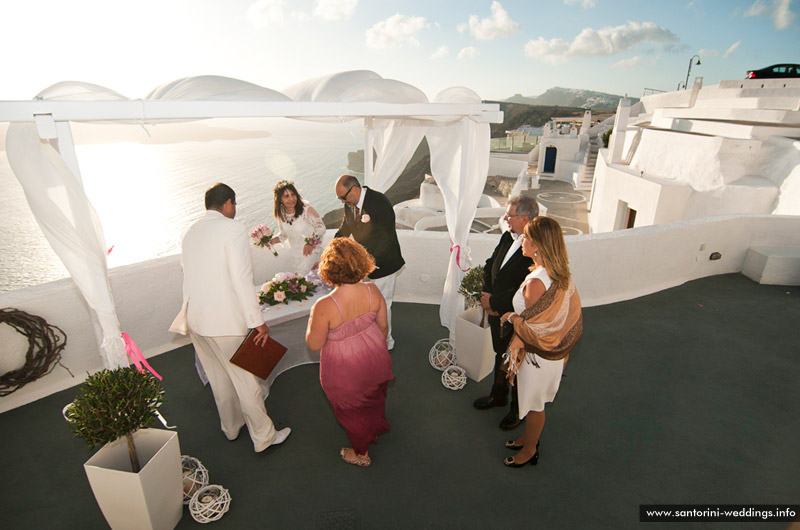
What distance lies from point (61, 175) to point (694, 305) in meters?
7.30

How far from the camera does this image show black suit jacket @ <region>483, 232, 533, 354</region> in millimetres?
3299

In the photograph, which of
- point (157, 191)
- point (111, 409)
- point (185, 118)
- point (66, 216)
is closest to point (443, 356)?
point (111, 409)

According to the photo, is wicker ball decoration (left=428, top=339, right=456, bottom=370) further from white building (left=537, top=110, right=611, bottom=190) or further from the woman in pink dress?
white building (left=537, top=110, right=611, bottom=190)

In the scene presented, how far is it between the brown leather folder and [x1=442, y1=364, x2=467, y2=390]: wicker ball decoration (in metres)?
1.74

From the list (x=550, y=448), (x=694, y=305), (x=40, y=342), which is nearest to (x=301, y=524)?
(x=550, y=448)

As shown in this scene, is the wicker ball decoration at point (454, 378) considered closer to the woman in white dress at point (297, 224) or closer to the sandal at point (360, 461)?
the sandal at point (360, 461)

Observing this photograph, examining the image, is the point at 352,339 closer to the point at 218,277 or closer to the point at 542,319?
the point at 218,277

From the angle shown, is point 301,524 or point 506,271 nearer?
point 301,524

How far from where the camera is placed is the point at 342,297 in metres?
2.79

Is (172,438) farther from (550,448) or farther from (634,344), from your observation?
(634,344)

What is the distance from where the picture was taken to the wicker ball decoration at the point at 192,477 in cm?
299

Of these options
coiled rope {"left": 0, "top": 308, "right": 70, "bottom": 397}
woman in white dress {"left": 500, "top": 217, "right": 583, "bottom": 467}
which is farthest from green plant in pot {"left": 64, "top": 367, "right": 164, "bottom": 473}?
woman in white dress {"left": 500, "top": 217, "right": 583, "bottom": 467}

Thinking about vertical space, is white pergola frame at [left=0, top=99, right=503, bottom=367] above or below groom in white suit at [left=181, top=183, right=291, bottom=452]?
above

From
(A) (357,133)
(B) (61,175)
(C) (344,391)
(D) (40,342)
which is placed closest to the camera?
(B) (61,175)
